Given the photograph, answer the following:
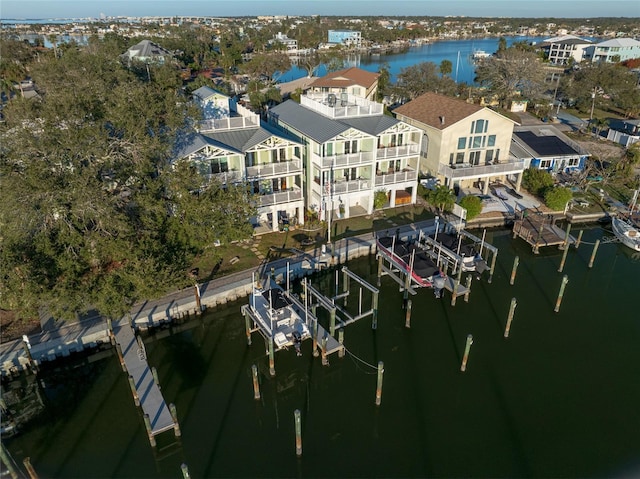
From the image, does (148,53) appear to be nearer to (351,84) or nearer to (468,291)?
(351,84)

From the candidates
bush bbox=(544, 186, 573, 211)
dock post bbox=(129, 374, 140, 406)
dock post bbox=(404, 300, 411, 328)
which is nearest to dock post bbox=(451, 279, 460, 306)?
dock post bbox=(404, 300, 411, 328)

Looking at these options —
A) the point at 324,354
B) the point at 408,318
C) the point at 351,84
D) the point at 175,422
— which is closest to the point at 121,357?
the point at 175,422

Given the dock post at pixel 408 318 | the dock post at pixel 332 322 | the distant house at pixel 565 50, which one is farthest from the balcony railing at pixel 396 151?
the distant house at pixel 565 50

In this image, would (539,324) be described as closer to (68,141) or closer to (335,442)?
(335,442)

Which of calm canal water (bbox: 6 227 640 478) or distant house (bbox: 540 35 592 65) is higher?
distant house (bbox: 540 35 592 65)

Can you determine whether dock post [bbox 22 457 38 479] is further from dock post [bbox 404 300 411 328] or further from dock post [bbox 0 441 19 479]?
dock post [bbox 404 300 411 328]

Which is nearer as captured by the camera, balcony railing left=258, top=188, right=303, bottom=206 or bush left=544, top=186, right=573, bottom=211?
balcony railing left=258, top=188, right=303, bottom=206
